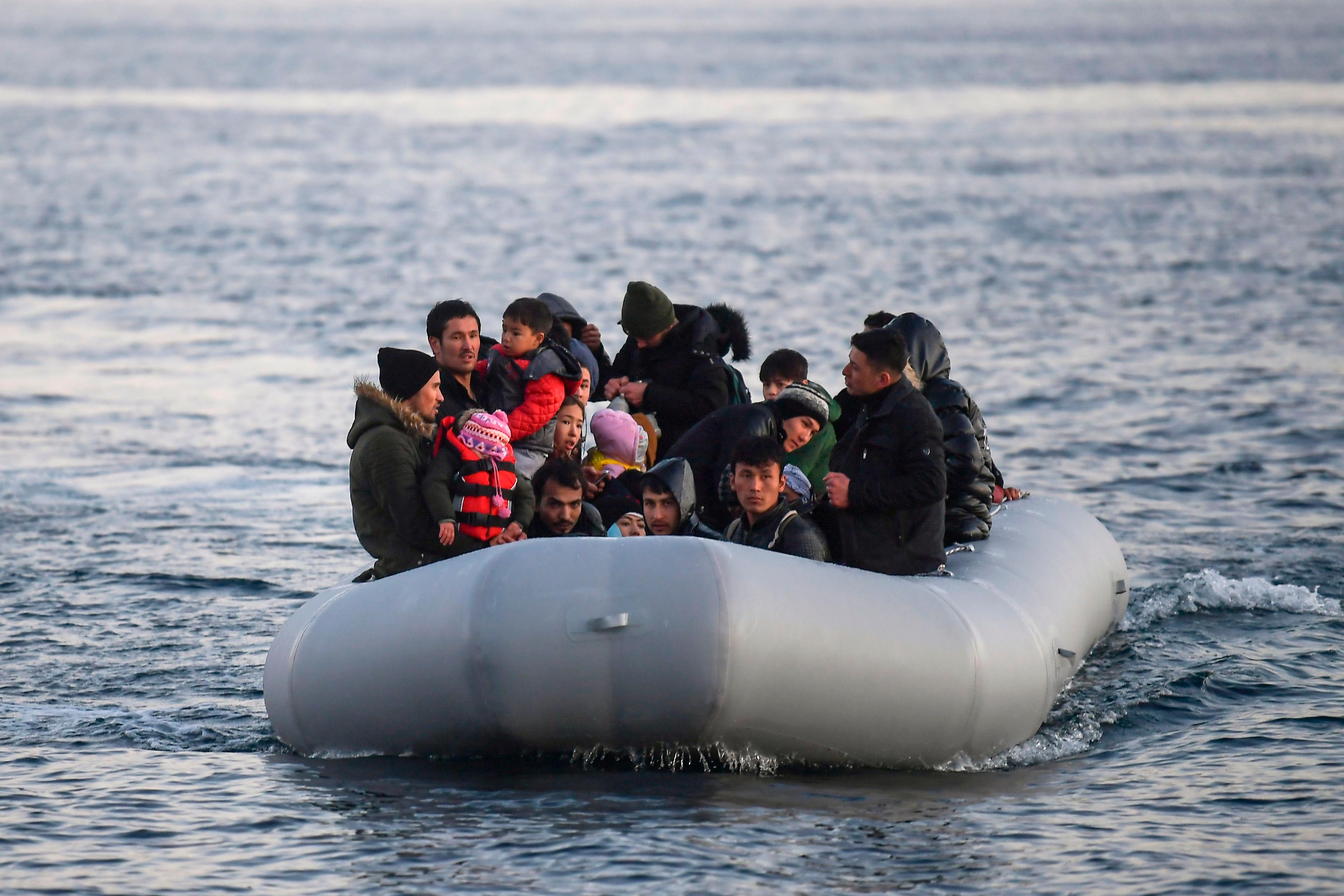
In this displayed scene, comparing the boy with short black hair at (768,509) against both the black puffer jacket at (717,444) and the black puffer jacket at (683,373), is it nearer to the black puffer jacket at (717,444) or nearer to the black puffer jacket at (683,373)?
the black puffer jacket at (717,444)

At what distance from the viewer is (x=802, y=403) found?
28.7ft

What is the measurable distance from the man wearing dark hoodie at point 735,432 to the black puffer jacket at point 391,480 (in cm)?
140

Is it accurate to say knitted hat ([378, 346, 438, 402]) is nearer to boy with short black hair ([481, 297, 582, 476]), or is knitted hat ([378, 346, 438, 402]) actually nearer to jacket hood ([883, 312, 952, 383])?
boy with short black hair ([481, 297, 582, 476])

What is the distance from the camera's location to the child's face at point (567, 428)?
8953 mm

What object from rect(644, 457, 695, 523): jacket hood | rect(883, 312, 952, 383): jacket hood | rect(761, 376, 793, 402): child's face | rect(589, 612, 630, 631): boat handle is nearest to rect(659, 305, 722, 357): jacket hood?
rect(761, 376, 793, 402): child's face

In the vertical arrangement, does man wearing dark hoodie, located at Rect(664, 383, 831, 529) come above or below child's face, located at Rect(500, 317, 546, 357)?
below

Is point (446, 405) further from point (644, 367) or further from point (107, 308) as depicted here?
point (107, 308)

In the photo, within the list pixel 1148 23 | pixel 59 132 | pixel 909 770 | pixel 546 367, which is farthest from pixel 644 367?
pixel 1148 23

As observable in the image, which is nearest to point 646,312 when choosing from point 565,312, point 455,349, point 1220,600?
point 565,312

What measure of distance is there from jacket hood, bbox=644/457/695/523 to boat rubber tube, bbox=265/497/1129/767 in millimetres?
892

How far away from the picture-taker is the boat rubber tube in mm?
7148

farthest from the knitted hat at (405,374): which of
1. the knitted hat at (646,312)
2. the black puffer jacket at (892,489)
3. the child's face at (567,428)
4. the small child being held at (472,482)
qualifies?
the knitted hat at (646,312)

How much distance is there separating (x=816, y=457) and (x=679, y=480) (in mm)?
942

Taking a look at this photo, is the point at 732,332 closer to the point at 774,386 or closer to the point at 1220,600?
the point at 774,386
